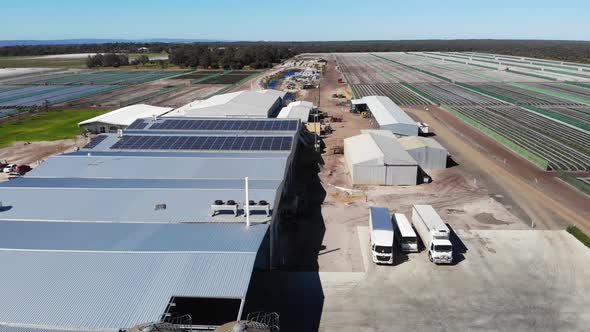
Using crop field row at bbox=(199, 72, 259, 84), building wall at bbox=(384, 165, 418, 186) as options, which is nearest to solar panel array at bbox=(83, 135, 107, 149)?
building wall at bbox=(384, 165, 418, 186)

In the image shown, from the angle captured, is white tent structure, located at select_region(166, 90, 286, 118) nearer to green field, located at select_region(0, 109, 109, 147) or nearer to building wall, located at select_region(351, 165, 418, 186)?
green field, located at select_region(0, 109, 109, 147)

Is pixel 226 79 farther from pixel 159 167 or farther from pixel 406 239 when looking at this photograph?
pixel 406 239

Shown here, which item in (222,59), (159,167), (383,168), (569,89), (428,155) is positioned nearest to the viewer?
(159,167)

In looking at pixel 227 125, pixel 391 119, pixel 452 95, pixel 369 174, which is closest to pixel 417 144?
pixel 369 174

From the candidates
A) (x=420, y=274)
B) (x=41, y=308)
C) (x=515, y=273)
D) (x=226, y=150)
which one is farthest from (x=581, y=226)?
(x=41, y=308)

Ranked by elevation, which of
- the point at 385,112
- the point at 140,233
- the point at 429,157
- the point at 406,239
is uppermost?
the point at 385,112

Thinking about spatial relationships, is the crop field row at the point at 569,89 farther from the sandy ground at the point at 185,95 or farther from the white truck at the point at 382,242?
the white truck at the point at 382,242
